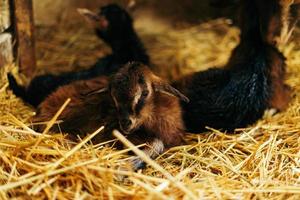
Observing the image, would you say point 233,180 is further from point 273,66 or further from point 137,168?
point 273,66

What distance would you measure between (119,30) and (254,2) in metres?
1.36

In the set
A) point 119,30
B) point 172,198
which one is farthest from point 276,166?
point 119,30

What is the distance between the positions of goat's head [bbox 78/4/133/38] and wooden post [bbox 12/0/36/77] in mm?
588

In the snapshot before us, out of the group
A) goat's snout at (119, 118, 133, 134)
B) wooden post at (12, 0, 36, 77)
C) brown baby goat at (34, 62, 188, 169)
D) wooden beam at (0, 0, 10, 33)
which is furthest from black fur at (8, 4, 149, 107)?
goat's snout at (119, 118, 133, 134)

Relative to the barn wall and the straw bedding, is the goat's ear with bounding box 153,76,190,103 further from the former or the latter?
the barn wall

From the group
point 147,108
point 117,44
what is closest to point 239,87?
point 147,108

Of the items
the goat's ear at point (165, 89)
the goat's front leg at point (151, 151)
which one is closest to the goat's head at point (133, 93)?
the goat's ear at point (165, 89)

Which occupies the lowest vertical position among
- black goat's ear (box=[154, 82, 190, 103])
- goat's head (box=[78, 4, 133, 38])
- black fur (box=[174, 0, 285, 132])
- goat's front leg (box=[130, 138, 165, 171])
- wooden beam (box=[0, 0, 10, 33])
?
goat's front leg (box=[130, 138, 165, 171])

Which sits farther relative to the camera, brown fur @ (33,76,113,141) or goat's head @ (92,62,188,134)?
brown fur @ (33,76,113,141)

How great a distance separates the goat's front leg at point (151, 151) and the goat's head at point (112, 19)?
1.71 m

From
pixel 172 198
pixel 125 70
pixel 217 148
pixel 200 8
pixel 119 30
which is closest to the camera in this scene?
pixel 172 198

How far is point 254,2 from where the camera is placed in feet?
14.2

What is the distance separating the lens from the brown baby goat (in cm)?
332

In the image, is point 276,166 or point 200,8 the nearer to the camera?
point 276,166
